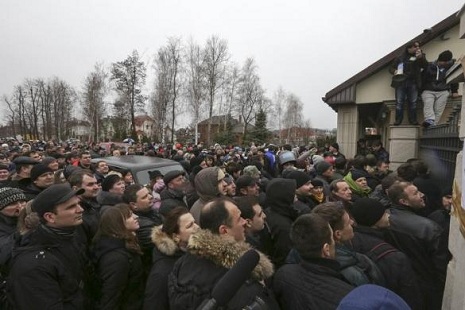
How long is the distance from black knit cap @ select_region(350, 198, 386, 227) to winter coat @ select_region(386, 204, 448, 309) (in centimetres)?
34

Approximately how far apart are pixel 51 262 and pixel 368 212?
259 centimetres

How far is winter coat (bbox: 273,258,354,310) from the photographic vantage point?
2051mm

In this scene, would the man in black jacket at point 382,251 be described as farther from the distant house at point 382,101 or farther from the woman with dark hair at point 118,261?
the distant house at point 382,101

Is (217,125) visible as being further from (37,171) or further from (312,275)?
(312,275)

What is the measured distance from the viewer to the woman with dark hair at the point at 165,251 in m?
2.58

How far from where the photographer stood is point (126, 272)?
2.99 meters

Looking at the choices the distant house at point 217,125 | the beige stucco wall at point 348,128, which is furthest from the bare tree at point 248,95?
the beige stucco wall at point 348,128

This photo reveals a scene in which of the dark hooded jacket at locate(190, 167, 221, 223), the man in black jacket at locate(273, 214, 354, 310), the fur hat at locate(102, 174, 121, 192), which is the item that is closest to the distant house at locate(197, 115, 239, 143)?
the fur hat at locate(102, 174, 121, 192)

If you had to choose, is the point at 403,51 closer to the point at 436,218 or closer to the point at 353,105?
the point at 353,105

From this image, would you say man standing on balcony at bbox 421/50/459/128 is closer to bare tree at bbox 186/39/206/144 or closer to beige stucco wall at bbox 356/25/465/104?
beige stucco wall at bbox 356/25/465/104

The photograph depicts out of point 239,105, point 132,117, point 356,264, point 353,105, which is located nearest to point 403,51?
point 353,105

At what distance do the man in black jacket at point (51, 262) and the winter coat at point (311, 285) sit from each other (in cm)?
154

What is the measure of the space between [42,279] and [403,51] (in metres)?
8.71

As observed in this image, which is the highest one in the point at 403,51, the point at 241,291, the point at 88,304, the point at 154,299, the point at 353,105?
the point at 403,51
